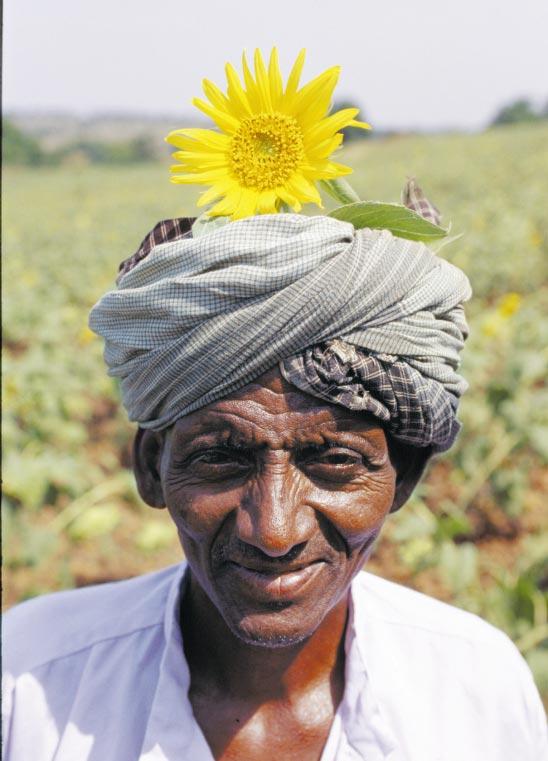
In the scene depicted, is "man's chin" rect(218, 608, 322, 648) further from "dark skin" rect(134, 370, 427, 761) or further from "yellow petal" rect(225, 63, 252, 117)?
"yellow petal" rect(225, 63, 252, 117)

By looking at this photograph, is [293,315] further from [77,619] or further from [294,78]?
[77,619]

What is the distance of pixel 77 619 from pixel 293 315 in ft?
3.14

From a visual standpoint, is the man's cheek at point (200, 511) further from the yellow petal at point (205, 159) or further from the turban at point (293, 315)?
the yellow petal at point (205, 159)

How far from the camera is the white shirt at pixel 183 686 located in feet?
5.65

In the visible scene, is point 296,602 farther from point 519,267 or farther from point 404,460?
point 519,267

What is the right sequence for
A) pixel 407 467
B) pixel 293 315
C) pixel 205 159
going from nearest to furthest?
pixel 293 315, pixel 205 159, pixel 407 467

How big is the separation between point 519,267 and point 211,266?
9885mm

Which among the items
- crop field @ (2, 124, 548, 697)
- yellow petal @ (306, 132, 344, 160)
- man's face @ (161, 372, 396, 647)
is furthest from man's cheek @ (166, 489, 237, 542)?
crop field @ (2, 124, 548, 697)

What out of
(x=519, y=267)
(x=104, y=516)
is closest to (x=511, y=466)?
(x=104, y=516)

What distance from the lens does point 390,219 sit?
152cm

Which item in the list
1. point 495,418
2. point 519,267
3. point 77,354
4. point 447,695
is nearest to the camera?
point 447,695

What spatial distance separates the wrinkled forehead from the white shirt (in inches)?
23.4

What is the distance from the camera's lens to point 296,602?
1513 millimetres

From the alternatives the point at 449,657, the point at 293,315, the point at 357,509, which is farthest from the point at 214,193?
the point at 449,657
